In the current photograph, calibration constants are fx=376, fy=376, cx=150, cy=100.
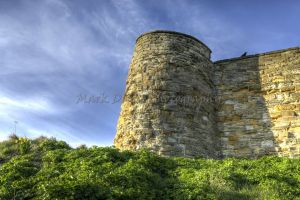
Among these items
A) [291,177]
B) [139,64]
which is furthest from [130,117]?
[291,177]

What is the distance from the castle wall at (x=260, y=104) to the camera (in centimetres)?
1167

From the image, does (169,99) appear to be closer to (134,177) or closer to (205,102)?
(205,102)

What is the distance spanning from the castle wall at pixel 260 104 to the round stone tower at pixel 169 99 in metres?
0.50

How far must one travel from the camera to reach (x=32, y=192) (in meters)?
6.48

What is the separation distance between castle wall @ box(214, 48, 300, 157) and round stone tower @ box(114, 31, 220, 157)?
502mm

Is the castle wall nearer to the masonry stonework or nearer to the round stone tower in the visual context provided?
the masonry stonework

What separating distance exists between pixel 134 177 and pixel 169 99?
4606 mm

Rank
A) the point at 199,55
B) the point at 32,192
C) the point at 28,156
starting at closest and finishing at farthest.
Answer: the point at 32,192
the point at 28,156
the point at 199,55

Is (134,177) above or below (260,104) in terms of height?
below

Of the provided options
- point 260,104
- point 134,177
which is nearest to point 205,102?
point 260,104

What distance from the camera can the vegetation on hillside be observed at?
6.41 meters

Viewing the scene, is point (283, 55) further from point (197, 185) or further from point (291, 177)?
point (197, 185)

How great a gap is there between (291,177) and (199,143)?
3535 millimetres

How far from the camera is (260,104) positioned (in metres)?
12.4
